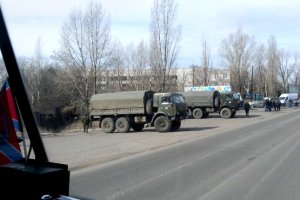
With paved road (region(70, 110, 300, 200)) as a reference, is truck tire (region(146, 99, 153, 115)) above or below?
above

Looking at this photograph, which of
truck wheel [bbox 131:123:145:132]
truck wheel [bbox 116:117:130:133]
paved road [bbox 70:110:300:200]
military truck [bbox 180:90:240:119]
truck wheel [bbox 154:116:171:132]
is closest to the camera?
paved road [bbox 70:110:300:200]

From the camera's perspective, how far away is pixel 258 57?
334ft

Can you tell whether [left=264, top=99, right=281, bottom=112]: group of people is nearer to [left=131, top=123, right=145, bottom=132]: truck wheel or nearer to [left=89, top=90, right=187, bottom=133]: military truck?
[left=89, top=90, right=187, bottom=133]: military truck

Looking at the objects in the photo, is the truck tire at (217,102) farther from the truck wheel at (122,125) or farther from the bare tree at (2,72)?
the bare tree at (2,72)

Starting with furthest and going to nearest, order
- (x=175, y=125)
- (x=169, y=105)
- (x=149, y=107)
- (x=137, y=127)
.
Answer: (x=137, y=127), (x=175, y=125), (x=149, y=107), (x=169, y=105)

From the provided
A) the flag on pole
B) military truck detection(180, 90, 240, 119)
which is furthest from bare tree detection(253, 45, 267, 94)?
the flag on pole

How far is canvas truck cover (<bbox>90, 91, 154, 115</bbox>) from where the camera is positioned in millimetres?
30828

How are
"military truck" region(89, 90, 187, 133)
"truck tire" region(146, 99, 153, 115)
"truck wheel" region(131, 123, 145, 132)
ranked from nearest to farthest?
"military truck" region(89, 90, 187, 133), "truck tire" region(146, 99, 153, 115), "truck wheel" region(131, 123, 145, 132)

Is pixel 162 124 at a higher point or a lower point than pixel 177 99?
lower

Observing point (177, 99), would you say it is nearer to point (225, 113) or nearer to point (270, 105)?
point (225, 113)

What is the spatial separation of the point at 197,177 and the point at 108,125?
836 inches

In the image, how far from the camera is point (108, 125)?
3141 cm

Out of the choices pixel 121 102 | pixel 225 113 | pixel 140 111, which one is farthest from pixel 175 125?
pixel 225 113

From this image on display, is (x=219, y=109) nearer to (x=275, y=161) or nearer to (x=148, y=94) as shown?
(x=148, y=94)
